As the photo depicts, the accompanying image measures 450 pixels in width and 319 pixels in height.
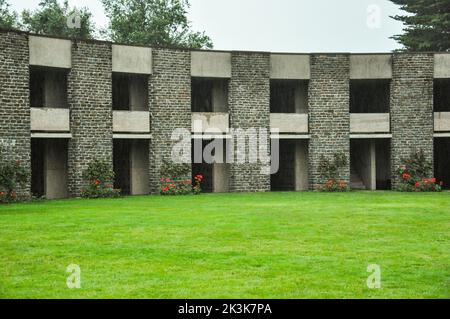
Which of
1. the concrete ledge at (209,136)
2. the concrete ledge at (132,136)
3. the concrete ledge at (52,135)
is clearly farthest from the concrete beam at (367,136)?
the concrete ledge at (52,135)

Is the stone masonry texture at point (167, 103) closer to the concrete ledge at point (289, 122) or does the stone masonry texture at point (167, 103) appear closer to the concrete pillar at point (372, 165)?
the concrete ledge at point (289, 122)

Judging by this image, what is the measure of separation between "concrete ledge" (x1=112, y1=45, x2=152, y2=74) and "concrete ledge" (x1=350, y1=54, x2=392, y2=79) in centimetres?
871

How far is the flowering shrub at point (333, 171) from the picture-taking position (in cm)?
2785

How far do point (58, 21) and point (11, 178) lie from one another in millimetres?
23214

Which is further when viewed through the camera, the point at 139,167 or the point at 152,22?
the point at 152,22

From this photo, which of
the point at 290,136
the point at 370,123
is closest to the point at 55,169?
the point at 290,136

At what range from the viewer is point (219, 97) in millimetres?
28281

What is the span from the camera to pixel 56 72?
24984 millimetres

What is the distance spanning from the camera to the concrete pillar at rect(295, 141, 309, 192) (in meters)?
29.0

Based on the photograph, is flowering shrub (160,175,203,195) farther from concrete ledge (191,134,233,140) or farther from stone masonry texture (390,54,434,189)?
stone masonry texture (390,54,434,189)

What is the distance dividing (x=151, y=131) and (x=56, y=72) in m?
4.23

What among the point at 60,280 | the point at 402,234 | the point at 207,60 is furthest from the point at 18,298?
the point at 207,60

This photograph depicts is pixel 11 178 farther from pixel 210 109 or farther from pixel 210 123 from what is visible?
pixel 210 109

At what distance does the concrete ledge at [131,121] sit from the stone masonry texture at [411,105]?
10.5 metres
